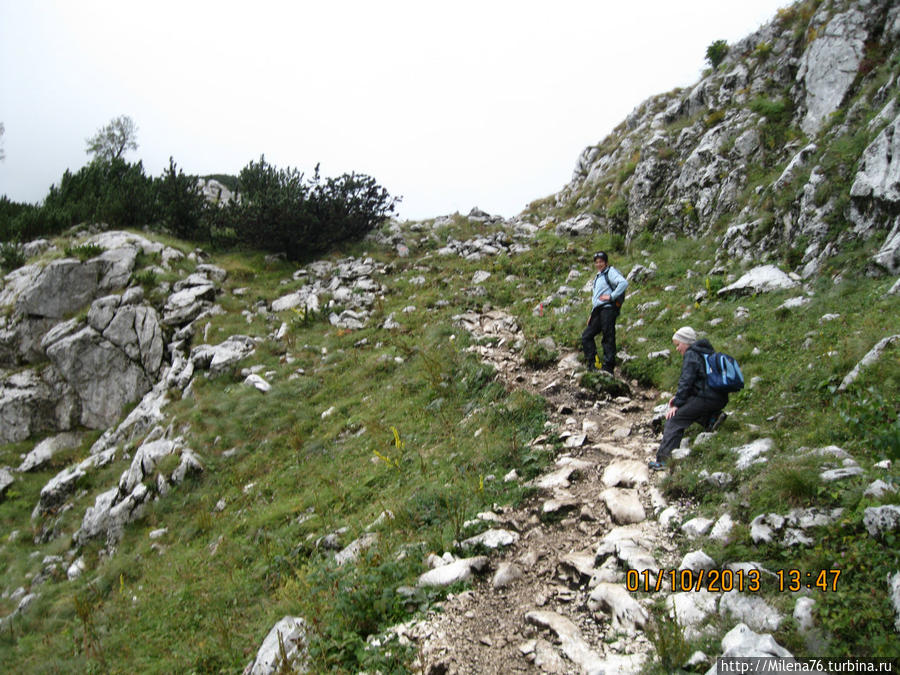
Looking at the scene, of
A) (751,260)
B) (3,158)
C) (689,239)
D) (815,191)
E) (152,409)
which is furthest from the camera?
(3,158)

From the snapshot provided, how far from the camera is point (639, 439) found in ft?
22.6

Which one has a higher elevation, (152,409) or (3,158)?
(3,158)

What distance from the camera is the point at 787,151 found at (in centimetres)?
1321

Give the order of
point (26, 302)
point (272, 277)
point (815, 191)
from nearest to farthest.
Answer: point (815, 191) → point (26, 302) → point (272, 277)

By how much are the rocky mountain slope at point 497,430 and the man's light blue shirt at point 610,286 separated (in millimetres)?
1400

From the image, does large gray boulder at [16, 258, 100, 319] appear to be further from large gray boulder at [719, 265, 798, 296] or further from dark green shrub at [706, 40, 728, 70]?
dark green shrub at [706, 40, 728, 70]

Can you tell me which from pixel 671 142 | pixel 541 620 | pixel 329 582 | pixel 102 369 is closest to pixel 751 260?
pixel 671 142

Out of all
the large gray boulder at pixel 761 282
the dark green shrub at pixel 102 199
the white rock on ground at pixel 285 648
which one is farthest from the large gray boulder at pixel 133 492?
the dark green shrub at pixel 102 199

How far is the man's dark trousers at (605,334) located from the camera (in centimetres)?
888

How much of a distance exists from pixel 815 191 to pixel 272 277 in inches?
697

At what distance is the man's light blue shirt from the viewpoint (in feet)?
29.1

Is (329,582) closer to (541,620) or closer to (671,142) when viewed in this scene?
(541,620)

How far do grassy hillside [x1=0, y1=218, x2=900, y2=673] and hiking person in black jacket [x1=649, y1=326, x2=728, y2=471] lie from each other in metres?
0.34
